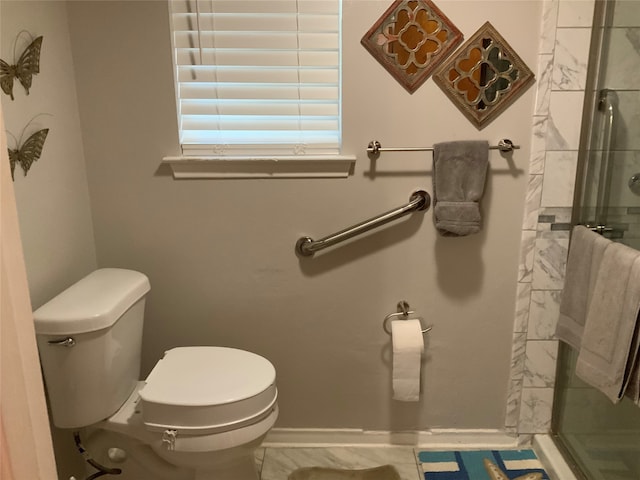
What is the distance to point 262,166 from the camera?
1.86 meters

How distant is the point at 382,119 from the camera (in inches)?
71.8

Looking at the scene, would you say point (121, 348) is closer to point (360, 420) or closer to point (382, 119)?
point (360, 420)

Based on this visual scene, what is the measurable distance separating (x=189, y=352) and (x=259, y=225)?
49 centimetres

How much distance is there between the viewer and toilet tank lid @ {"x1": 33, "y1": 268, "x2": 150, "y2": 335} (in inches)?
58.8

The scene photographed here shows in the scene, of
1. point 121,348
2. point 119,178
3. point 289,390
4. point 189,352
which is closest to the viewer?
point 121,348

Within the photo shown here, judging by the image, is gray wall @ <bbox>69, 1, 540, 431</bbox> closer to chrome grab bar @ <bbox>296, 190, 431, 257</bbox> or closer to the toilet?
chrome grab bar @ <bbox>296, 190, 431, 257</bbox>

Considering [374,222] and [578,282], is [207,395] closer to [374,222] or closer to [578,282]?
[374,222]

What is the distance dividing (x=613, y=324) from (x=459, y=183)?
629mm

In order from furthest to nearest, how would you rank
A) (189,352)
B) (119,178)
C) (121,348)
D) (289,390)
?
(289,390)
(119,178)
(189,352)
(121,348)

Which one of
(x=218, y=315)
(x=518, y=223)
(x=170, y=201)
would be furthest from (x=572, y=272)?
(x=170, y=201)

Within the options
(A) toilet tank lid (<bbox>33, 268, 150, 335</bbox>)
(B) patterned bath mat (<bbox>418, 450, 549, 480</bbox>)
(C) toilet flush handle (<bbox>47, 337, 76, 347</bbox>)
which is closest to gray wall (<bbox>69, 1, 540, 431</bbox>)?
(B) patterned bath mat (<bbox>418, 450, 549, 480</bbox>)

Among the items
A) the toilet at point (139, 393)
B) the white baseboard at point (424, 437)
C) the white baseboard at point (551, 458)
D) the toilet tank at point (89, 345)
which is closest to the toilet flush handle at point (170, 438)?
the toilet at point (139, 393)

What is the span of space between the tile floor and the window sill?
1.06 m

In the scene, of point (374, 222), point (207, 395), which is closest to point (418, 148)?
point (374, 222)
